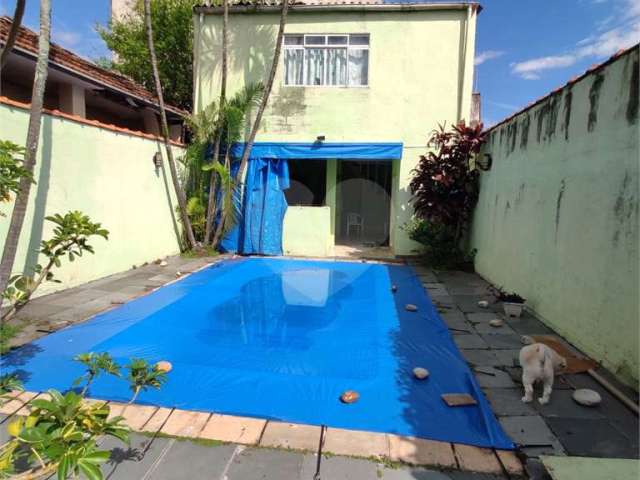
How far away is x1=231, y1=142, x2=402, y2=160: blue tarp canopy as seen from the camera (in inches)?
397

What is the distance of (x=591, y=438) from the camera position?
2807 mm

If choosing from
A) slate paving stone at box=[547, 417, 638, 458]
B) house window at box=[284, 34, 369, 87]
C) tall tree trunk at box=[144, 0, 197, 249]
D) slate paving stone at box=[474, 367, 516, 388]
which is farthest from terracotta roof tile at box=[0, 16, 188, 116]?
slate paving stone at box=[547, 417, 638, 458]

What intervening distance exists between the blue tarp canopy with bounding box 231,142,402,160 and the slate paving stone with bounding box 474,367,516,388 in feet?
23.5

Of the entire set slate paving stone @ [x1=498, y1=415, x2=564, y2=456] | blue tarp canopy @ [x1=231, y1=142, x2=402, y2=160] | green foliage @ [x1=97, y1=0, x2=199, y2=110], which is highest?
green foliage @ [x1=97, y1=0, x2=199, y2=110]

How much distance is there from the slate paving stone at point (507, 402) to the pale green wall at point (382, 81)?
23.1ft

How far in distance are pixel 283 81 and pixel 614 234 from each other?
8.95 m

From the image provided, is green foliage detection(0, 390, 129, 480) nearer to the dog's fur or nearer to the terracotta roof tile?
the dog's fur

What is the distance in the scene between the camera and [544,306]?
5.32 meters

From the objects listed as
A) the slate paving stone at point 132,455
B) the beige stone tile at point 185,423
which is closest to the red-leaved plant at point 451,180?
the beige stone tile at point 185,423

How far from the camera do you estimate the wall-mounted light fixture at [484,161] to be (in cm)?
825

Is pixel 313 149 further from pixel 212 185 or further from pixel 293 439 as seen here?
pixel 293 439

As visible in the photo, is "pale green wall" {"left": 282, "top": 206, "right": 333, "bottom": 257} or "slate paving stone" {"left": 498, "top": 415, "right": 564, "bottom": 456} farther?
"pale green wall" {"left": 282, "top": 206, "right": 333, "bottom": 257}

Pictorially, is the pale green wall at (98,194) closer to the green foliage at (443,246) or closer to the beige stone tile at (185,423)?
the beige stone tile at (185,423)

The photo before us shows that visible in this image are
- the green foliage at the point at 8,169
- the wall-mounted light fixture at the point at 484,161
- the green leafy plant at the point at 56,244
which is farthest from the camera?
the wall-mounted light fixture at the point at 484,161
